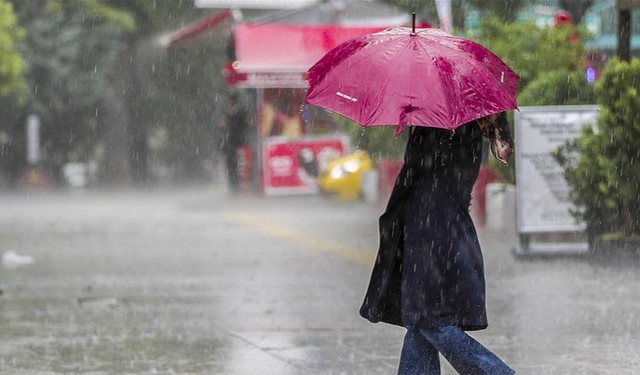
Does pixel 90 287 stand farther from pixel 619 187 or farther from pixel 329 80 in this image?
pixel 329 80

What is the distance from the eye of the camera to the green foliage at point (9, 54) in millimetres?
Answer: 33875

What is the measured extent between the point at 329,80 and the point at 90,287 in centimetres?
638

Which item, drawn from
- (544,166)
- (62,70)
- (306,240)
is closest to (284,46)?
(306,240)

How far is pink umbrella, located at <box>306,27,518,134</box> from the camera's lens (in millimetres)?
6230

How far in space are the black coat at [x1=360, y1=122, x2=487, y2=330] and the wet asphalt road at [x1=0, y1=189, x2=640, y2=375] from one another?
5.20ft

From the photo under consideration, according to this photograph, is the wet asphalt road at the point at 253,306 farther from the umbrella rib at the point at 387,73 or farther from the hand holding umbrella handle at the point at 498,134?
the umbrella rib at the point at 387,73

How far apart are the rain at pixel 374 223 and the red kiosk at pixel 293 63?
45 millimetres

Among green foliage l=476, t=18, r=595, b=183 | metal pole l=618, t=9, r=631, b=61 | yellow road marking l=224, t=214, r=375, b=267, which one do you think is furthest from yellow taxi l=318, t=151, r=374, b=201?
metal pole l=618, t=9, r=631, b=61

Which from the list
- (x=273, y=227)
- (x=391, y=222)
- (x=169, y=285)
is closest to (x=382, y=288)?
(x=391, y=222)

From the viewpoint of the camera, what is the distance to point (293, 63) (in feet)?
89.7

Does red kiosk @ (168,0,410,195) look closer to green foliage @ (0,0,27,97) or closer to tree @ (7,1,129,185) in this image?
green foliage @ (0,0,27,97)

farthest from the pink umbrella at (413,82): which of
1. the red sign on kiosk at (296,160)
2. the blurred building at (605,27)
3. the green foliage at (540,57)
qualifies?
the blurred building at (605,27)

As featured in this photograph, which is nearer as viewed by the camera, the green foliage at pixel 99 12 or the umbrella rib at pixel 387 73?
the umbrella rib at pixel 387 73

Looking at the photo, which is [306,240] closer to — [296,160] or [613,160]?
[613,160]
